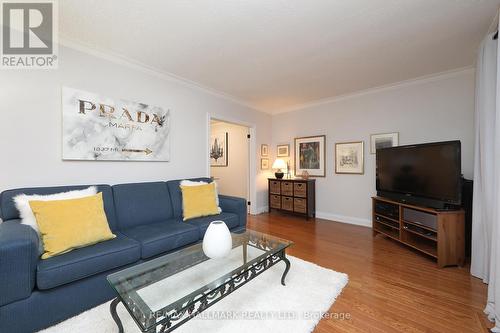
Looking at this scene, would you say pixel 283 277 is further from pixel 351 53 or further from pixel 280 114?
pixel 280 114

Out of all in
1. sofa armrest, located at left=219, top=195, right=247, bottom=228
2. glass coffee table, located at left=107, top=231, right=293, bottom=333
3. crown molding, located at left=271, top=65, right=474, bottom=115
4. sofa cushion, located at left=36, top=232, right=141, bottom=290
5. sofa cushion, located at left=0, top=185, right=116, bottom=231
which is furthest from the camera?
crown molding, located at left=271, top=65, right=474, bottom=115

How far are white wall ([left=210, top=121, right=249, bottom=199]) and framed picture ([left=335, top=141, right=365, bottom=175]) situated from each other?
1.89 meters

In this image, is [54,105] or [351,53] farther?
[351,53]

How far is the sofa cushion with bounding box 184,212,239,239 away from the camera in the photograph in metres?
2.28

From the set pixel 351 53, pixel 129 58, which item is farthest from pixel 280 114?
pixel 129 58

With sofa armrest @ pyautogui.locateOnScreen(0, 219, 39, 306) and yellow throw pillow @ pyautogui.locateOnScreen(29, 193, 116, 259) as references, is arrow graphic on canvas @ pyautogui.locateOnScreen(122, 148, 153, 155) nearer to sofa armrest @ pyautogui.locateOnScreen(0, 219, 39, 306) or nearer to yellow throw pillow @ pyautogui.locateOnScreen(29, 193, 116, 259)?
yellow throw pillow @ pyautogui.locateOnScreen(29, 193, 116, 259)

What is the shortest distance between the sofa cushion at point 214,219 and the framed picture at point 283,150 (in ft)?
8.13

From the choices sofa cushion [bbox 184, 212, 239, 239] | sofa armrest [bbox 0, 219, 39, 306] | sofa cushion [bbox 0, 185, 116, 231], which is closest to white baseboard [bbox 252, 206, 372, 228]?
sofa cushion [bbox 184, 212, 239, 239]

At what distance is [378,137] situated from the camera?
3.56 meters

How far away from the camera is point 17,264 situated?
4.13 ft

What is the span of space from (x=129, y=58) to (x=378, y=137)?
3.84 m

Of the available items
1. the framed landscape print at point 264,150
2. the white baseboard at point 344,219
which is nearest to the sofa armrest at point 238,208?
the white baseboard at point 344,219

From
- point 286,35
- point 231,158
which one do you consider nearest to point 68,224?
point 286,35

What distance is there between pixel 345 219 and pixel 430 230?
1.63 meters
